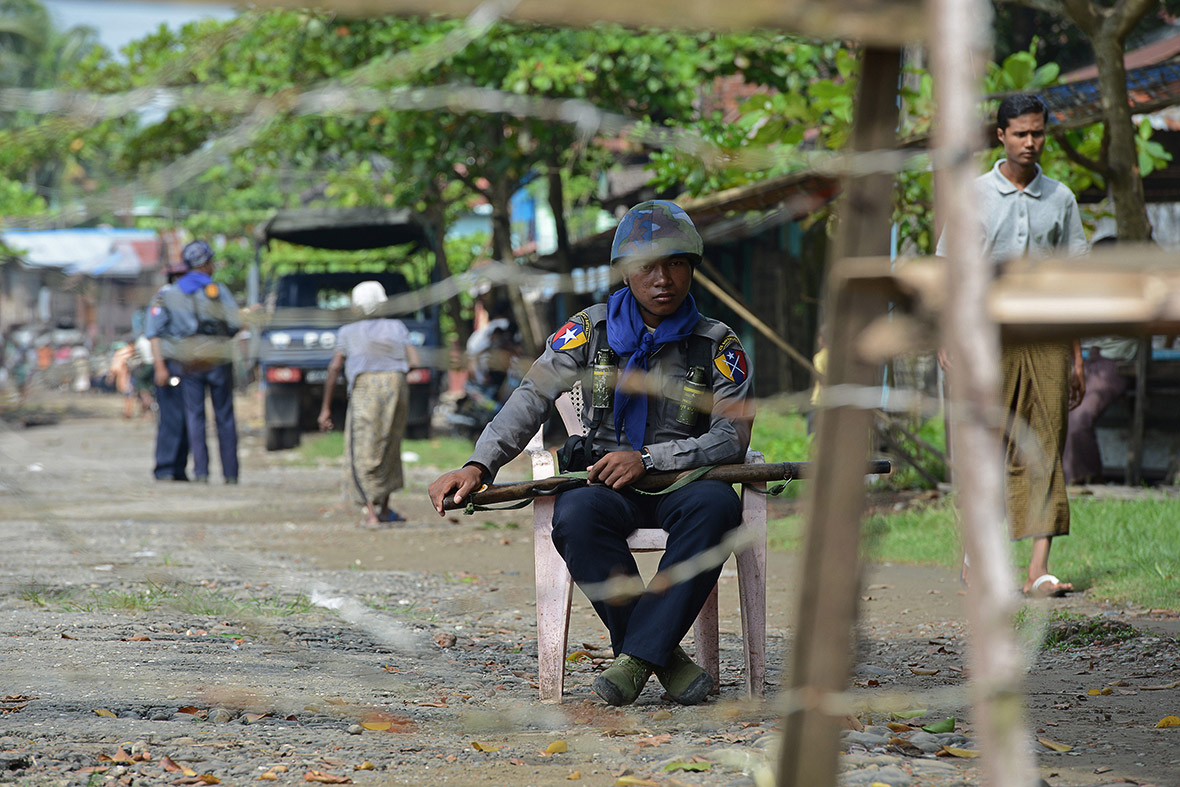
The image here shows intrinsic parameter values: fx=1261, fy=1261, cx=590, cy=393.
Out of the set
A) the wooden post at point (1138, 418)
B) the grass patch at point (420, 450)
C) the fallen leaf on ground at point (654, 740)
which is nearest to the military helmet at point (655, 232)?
the fallen leaf on ground at point (654, 740)

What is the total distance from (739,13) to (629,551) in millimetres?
2219

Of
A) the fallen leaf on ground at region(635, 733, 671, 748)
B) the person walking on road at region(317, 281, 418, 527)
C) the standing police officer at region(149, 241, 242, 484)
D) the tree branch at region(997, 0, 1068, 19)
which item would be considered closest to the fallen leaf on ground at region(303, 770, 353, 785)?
the fallen leaf on ground at region(635, 733, 671, 748)

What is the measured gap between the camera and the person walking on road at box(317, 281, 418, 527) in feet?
28.8

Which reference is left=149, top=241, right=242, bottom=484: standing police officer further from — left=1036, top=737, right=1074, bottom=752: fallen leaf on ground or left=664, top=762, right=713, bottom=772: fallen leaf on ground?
left=1036, top=737, right=1074, bottom=752: fallen leaf on ground

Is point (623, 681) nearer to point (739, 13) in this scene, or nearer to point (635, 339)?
point (635, 339)

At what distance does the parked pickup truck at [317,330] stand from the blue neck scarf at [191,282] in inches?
119

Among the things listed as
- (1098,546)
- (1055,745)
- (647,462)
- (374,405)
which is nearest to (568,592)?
(647,462)

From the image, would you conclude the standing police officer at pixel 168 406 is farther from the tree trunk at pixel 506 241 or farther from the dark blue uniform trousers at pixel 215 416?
the tree trunk at pixel 506 241

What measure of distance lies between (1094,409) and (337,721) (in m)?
6.66

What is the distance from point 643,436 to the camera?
391 cm

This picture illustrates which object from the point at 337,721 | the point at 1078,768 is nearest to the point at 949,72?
the point at 1078,768

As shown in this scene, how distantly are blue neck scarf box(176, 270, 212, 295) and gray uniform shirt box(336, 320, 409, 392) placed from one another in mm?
2414

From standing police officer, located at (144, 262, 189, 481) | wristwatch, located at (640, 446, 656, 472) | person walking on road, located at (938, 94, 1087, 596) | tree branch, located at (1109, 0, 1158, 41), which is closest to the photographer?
wristwatch, located at (640, 446, 656, 472)

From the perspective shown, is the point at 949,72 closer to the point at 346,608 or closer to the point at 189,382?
the point at 346,608
